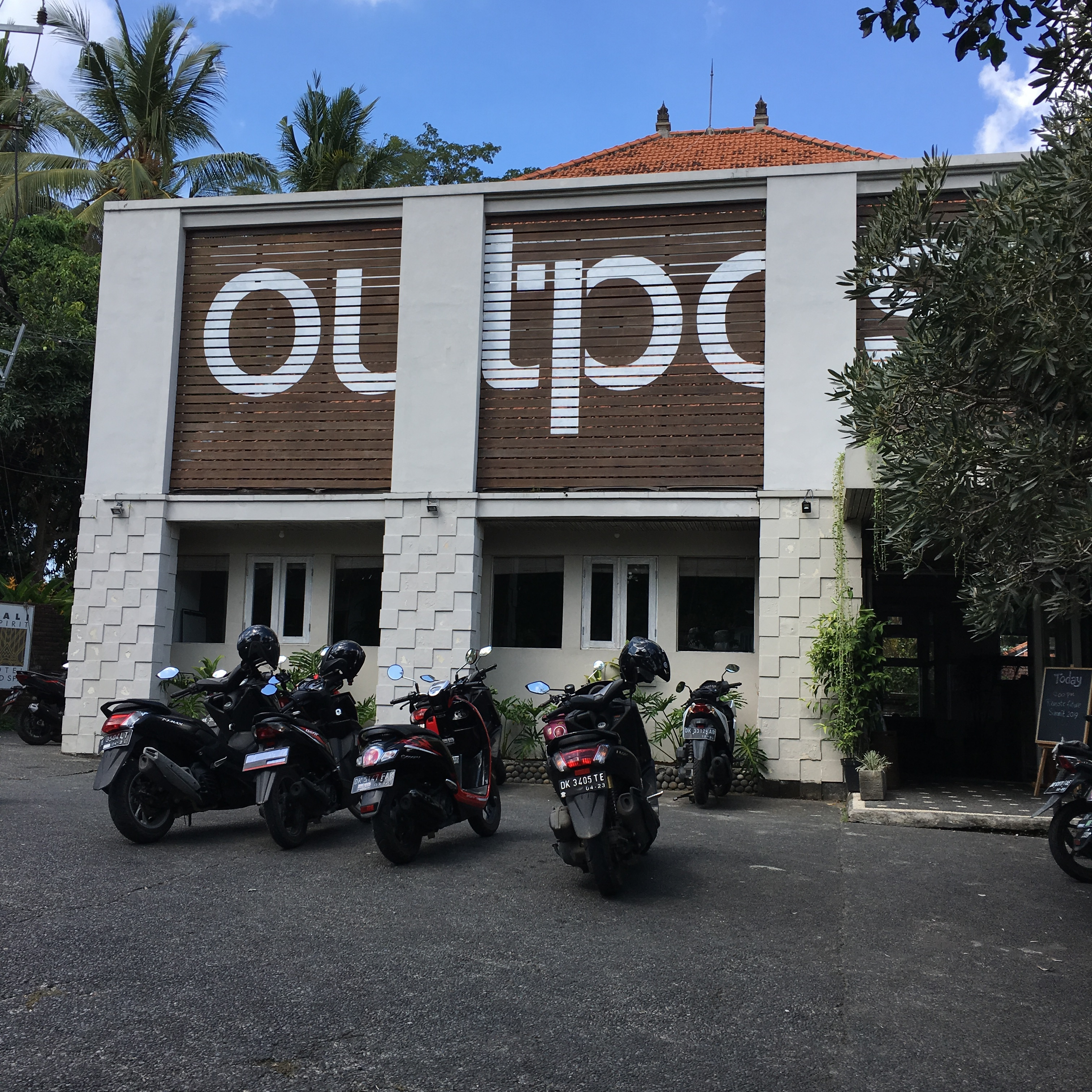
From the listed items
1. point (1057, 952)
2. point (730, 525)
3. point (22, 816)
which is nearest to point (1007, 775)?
point (730, 525)

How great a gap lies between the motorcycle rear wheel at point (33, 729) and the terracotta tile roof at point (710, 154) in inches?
425

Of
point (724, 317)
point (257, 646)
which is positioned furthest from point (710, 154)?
point (257, 646)

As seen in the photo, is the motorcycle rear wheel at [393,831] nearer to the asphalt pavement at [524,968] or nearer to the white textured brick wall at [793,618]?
the asphalt pavement at [524,968]

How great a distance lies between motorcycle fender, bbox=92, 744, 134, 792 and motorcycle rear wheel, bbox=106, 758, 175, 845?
0.03 metres

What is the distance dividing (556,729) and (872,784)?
470 centimetres

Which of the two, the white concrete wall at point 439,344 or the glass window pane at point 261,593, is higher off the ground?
the white concrete wall at point 439,344

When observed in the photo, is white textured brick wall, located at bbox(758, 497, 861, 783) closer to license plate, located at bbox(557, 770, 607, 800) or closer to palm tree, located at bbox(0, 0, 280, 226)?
license plate, located at bbox(557, 770, 607, 800)

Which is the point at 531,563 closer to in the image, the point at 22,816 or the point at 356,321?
the point at 356,321

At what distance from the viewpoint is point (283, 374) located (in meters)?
12.9

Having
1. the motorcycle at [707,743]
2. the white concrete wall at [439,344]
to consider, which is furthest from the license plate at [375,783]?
the white concrete wall at [439,344]

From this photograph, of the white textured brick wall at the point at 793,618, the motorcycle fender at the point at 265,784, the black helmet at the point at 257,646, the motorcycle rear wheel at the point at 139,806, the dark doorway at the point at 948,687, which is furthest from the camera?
the dark doorway at the point at 948,687

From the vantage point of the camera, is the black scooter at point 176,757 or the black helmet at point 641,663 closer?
the black helmet at point 641,663

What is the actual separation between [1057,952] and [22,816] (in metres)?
7.28

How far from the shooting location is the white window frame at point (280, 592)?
13.4m
